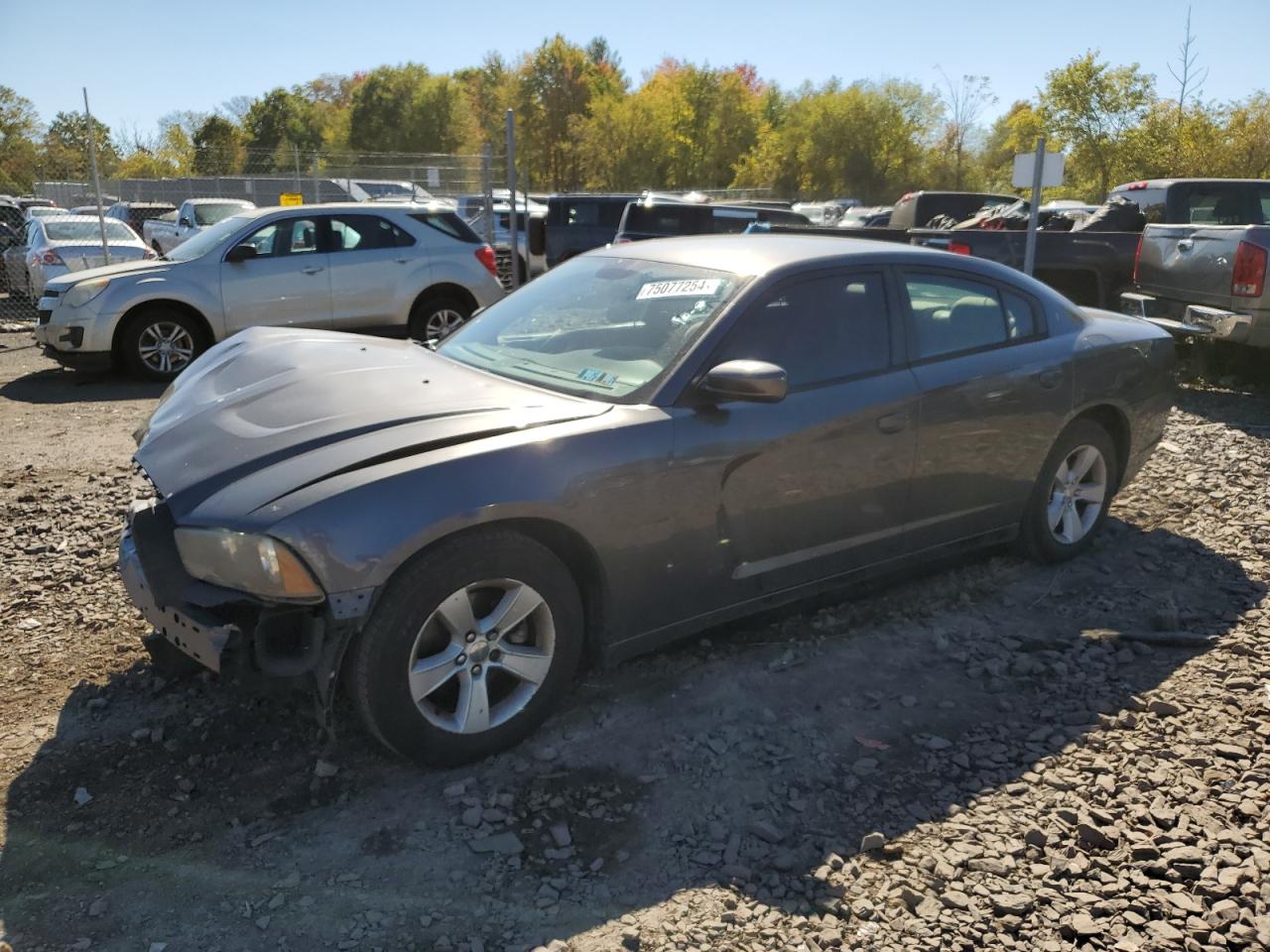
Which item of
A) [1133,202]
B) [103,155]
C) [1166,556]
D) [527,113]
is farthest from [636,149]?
[1166,556]

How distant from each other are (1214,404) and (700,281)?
675 centimetres

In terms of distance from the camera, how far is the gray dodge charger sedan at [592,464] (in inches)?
116

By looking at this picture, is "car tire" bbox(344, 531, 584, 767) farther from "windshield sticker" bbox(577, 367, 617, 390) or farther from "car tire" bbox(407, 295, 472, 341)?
"car tire" bbox(407, 295, 472, 341)

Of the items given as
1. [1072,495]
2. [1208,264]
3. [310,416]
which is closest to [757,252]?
[310,416]

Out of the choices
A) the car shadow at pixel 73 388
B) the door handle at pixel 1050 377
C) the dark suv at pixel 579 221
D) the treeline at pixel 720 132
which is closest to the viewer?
the door handle at pixel 1050 377

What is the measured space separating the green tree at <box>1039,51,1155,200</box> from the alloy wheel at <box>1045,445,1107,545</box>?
2707cm

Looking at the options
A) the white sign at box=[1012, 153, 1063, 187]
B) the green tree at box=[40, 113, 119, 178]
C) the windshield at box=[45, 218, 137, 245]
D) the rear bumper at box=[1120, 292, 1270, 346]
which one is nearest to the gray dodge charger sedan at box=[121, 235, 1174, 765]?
the rear bumper at box=[1120, 292, 1270, 346]

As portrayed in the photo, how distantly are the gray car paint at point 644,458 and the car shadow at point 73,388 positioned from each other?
543 cm

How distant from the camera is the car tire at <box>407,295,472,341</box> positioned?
10625 millimetres

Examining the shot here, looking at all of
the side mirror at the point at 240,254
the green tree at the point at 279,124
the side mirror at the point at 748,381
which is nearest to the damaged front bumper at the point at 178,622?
the side mirror at the point at 748,381

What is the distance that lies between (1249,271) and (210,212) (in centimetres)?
1680

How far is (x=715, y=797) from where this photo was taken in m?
3.12

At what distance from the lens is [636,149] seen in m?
50.2

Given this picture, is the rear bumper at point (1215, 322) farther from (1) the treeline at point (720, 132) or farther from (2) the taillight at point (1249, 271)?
(1) the treeline at point (720, 132)
